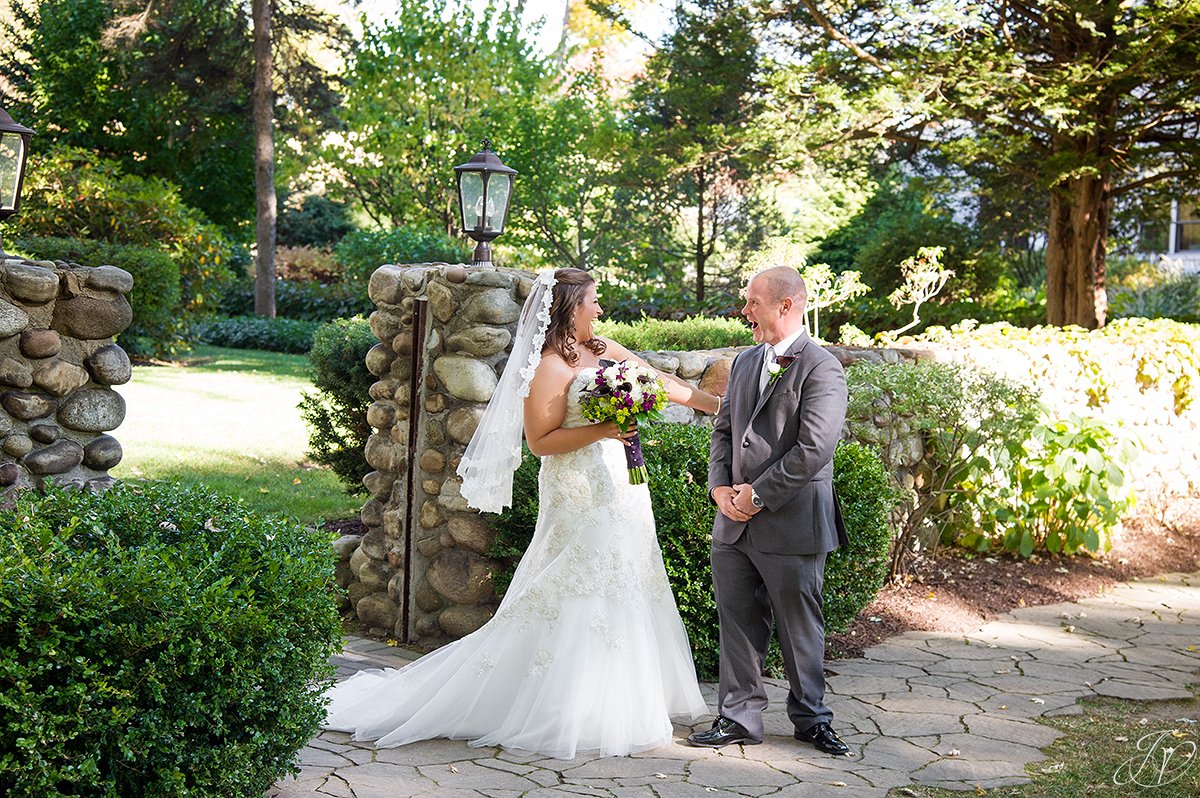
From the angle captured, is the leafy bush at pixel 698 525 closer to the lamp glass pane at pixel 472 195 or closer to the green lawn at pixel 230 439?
the lamp glass pane at pixel 472 195

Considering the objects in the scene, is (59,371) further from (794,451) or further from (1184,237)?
(1184,237)

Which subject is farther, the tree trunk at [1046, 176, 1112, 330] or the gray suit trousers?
the tree trunk at [1046, 176, 1112, 330]

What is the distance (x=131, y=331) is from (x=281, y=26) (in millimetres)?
10124

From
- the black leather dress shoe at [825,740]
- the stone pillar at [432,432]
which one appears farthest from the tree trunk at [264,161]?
the black leather dress shoe at [825,740]

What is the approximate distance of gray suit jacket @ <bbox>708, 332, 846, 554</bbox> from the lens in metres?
4.51

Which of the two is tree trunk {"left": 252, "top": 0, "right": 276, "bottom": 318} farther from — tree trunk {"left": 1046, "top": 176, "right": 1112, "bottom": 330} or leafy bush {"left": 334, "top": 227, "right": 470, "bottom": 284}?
tree trunk {"left": 1046, "top": 176, "right": 1112, "bottom": 330}

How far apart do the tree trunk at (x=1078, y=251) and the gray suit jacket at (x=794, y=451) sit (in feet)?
34.3

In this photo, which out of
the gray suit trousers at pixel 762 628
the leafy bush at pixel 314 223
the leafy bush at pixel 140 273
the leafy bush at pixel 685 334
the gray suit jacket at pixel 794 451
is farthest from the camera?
the leafy bush at pixel 314 223

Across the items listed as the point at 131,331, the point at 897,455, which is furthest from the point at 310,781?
the point at 131,331

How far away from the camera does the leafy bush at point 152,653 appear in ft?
9.95

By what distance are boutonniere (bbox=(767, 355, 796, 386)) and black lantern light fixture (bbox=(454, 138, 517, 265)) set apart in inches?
88.9

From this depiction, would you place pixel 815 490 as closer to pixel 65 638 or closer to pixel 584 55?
pixel 65 638
